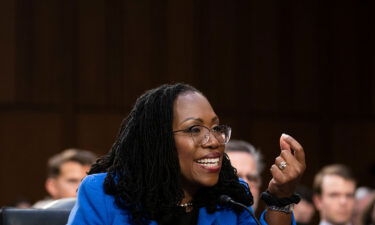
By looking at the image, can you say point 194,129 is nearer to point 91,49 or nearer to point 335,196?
point 335,196

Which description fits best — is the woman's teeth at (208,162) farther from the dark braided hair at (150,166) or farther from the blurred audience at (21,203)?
the blurred audience at (21,203)

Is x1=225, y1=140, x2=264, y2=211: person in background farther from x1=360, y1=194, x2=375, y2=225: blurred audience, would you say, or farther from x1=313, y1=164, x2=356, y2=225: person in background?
x1=313, y1=164, x2=356, y2=225: person in background

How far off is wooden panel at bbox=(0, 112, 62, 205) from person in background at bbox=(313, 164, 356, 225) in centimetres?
314

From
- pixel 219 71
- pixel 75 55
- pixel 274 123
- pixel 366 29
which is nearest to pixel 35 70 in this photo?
pixel 75 55

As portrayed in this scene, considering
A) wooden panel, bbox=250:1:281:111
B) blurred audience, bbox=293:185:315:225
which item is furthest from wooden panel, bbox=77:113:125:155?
blurred audience, bbox=293:185:315:225

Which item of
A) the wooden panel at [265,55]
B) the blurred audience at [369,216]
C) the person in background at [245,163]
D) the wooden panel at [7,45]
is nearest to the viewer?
the person in background at [245,163]

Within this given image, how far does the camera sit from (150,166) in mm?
2383

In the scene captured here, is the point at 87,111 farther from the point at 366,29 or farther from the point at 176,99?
the point at 176,99

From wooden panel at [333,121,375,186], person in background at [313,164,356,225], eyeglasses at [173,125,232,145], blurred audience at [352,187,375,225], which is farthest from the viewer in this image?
wooden panel at [333,121,375,186]

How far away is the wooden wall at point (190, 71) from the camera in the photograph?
26.2 feet

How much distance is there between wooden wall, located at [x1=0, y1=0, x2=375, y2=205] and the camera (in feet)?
26.2

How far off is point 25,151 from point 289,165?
5.99 metres

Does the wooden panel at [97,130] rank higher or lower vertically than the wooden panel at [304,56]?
lower

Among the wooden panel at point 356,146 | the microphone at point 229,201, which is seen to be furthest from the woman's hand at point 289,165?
the wooden panel at point 356,146
